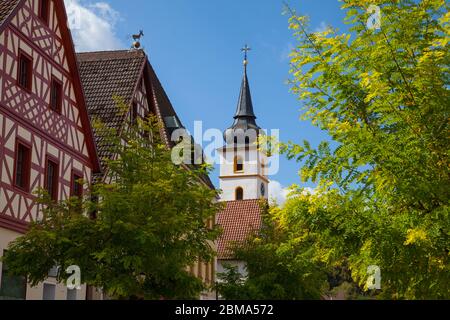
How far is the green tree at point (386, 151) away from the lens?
11.8 meters

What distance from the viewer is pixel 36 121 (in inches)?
898

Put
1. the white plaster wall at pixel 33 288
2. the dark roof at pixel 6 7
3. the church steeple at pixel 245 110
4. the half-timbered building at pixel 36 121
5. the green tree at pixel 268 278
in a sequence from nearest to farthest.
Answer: the white plaster wall at pixel 33 288
the half-timbered building at pixel 36 121
the dark roof at pixel 6 7
the green tree at pixel 268 278
the church steeple at pixel 245 110

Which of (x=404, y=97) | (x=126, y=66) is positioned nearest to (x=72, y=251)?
(x=404, y=97)

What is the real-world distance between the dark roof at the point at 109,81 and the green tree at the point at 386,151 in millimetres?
17370

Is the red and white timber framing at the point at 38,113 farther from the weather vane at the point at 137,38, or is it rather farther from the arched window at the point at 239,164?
the arched window at the point at 239,164

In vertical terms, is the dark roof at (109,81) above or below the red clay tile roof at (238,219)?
above

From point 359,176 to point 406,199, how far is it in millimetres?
872

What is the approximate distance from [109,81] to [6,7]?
11077 mm

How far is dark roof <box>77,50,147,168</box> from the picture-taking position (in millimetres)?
30875

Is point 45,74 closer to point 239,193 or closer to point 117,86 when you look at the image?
point 117,86

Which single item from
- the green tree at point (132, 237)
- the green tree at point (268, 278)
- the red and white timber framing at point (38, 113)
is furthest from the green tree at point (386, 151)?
the green tree at point (268, 278)

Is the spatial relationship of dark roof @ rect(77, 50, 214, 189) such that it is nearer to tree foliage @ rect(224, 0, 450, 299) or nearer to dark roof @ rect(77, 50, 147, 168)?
dark roof @ rect(77, 50, 147, 168)
